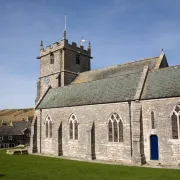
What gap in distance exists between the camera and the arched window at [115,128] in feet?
78.4

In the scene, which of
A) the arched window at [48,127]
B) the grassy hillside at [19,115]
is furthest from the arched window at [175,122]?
the grassy hillside at [19,115]

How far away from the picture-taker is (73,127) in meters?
28.7

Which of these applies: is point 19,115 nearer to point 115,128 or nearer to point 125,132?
point 115,128

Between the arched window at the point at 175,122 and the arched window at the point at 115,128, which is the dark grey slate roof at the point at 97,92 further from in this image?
the arched window at the point at 175,122

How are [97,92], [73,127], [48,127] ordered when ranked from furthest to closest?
1. [48,127]
2. [73,127]
3. [97,92]

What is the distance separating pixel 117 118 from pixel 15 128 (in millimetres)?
38800

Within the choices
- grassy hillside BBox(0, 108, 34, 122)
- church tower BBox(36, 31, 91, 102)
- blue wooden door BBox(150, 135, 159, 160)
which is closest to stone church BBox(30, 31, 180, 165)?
blue wooden door BBox(150, 135, 159, 160)

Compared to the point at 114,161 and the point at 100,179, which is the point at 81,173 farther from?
the point at 114,161

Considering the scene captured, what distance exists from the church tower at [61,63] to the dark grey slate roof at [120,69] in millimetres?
2204

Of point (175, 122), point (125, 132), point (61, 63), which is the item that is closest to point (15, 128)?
point (61, 63)

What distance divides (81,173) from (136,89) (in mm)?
A: 10950

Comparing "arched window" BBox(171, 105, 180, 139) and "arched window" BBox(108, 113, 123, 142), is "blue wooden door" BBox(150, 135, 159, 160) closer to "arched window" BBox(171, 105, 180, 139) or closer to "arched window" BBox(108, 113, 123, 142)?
"arched window" BBox(171, 105, 180, 139)

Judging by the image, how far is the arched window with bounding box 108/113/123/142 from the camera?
941 inches

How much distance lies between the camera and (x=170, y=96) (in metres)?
20.8
